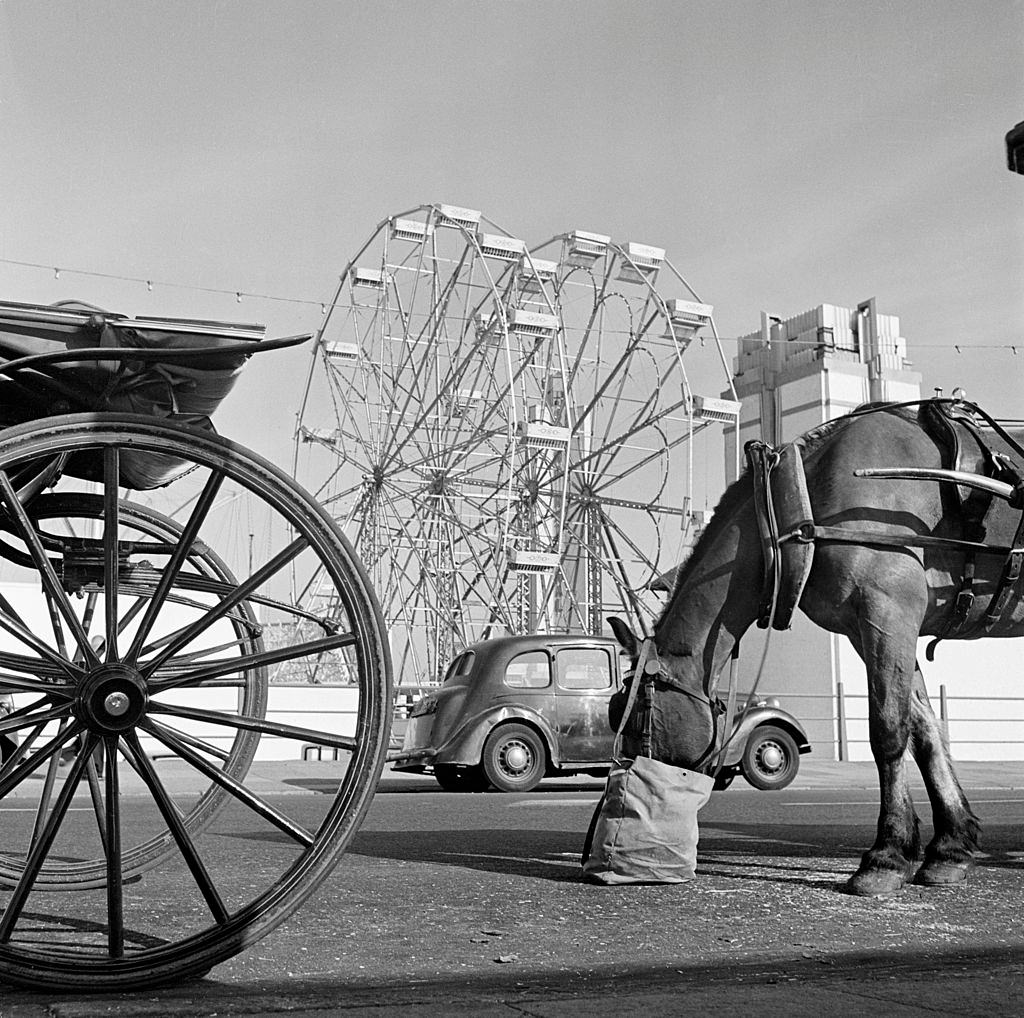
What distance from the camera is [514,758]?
12.5 meters

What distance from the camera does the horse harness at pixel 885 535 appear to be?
15.4 ft

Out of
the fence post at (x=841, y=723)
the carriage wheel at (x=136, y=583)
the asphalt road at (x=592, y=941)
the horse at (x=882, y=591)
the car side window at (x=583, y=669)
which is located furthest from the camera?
the fence post at (x=841, y=723)

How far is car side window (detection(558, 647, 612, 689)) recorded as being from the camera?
13.0 m

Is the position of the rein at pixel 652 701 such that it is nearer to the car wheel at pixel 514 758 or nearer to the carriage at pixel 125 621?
the carriage at pixel 125 621

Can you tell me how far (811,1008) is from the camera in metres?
2.43

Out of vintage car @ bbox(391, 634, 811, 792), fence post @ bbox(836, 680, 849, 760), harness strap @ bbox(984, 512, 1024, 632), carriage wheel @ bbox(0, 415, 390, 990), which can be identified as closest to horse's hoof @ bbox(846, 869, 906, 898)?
harness strap @ bbox(984, 512, 1024, 632)

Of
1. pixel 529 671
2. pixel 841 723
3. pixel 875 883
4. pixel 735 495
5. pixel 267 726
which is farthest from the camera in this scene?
pixel 841 723

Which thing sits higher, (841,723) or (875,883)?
(841,723)

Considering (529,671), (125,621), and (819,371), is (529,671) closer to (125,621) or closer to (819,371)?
(125,621)

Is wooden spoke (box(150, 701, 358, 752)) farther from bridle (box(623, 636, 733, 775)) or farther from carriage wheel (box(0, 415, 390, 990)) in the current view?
bridle (box(623, 636, 733, 775))

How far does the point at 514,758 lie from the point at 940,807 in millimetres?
7963

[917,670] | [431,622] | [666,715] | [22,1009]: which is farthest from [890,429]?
[431,622]

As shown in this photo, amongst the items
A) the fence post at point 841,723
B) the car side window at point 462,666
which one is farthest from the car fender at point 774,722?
the fence post at point 841,723

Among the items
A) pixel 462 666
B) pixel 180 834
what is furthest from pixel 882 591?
pixel 462 666
